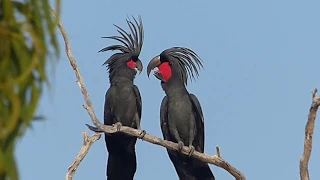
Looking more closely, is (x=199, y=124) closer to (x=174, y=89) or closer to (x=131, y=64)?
(x=174, y=89)

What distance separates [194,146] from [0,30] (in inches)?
314

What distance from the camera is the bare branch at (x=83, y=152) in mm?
6529

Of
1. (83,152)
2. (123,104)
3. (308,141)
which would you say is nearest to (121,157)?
(123,104)

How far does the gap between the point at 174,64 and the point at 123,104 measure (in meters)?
1.00

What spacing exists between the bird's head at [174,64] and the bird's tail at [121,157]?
1090mm

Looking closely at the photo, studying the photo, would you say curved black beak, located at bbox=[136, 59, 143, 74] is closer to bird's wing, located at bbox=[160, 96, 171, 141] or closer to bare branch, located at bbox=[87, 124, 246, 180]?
bird's wing, located at bbox=[160, 96, 171, 141]

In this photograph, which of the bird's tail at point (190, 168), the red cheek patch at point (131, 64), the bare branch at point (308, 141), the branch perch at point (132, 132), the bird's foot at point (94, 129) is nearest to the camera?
the bare branch at point (308, 141)

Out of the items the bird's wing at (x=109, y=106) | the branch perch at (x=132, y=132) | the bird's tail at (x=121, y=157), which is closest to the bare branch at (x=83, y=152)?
the branch perch at (x=132, y=132)

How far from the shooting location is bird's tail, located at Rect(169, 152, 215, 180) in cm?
798

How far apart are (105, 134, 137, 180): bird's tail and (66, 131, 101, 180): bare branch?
3.94 feet

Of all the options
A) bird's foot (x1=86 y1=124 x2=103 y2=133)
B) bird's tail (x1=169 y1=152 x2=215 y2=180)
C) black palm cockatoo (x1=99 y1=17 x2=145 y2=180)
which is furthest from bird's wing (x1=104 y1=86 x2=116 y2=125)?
bird's foot (x1=86 y1=124 x2=103 y2=133)

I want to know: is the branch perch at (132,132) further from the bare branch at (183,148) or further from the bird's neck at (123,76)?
the bird's neck at (123,76)

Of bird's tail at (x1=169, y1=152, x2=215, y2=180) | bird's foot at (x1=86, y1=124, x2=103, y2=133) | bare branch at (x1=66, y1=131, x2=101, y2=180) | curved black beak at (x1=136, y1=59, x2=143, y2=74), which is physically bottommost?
bird's tail at (x1=169, y1=152, x2=215, y2=180)

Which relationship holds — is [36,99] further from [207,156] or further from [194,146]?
[194,146]
